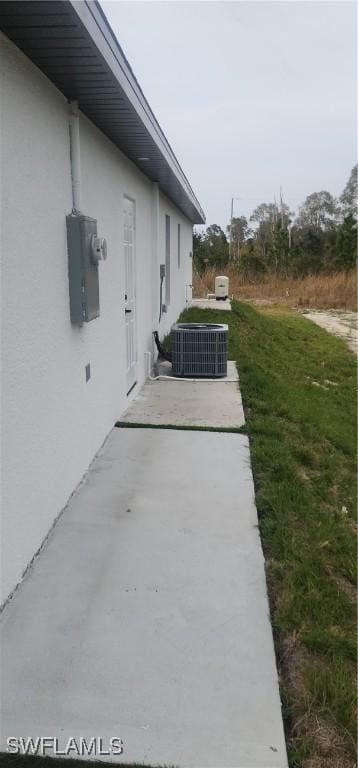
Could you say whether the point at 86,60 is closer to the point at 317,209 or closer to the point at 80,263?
the point at 80,263

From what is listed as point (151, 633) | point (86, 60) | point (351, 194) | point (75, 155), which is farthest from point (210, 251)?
point (151, 633)

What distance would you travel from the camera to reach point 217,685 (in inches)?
80.8

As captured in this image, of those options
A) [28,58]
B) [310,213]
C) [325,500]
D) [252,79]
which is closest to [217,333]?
[325,500]

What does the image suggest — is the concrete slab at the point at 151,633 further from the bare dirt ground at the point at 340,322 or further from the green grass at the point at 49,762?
the bare dirt ground at the point at 340,322

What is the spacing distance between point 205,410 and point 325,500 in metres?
1.85

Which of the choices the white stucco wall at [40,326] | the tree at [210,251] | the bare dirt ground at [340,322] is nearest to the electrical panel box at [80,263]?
the white stucco wall at [40,326]

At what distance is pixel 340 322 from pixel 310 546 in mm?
14689

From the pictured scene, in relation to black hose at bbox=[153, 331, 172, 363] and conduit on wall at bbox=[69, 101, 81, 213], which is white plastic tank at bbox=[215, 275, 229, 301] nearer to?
black hose at bbox=[153, 331, 172, 363]

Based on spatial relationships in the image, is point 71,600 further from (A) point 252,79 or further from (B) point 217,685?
(A) point 252,79

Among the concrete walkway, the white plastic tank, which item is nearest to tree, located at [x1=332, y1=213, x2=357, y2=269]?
the white plastic tank

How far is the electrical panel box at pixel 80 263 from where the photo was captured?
11.2 ft

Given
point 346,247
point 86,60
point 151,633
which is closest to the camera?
point 151,633

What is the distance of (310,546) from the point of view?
318 cm

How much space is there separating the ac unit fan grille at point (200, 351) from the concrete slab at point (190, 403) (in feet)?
0.54
